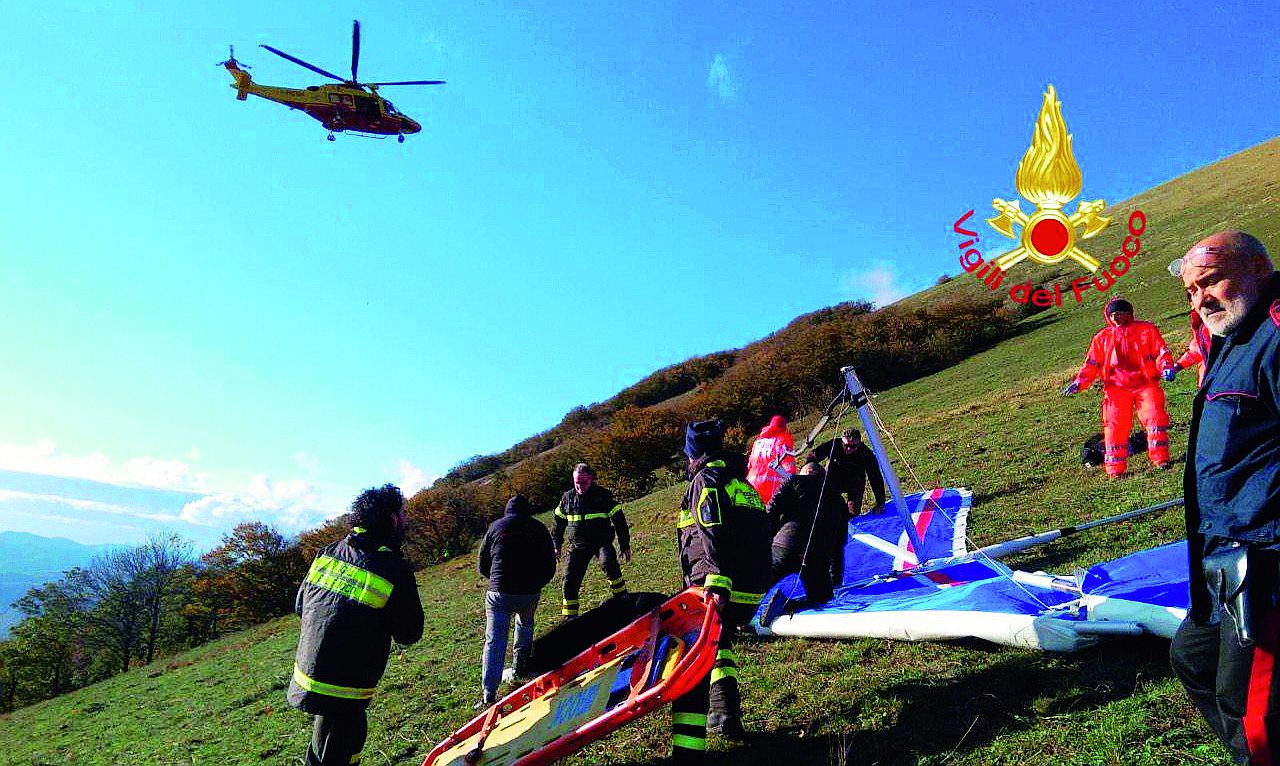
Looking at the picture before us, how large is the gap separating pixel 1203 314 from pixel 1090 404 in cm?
1623

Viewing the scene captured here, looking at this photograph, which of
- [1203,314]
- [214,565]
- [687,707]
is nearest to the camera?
[1203,314]

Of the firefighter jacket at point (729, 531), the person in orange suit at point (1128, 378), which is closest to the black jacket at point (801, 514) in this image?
the firefighter jacket at point (729, 531)

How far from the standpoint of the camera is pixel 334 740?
4.20m

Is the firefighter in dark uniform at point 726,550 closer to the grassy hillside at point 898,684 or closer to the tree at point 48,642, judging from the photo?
the grassy hillside at point 898,684

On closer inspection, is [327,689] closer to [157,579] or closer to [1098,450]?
[1098,450]

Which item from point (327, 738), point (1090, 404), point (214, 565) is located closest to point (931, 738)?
point (327, 738)

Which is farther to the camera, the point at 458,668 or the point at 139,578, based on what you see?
the point at 139,578

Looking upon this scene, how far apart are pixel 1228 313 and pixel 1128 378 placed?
335 inches

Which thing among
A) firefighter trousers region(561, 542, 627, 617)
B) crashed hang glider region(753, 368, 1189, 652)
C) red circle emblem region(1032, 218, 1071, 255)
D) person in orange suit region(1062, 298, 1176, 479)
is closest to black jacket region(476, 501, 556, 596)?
firefighter trousers region(561, 542, 627, 617)

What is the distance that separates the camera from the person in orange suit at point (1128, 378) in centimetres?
950

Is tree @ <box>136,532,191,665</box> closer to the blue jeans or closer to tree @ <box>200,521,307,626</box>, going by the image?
tree @ <box>200,521,307,626</box>

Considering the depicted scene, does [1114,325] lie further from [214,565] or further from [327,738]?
[214,565]

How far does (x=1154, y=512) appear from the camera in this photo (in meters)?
7.99

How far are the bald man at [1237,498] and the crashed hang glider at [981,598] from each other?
213 cm
